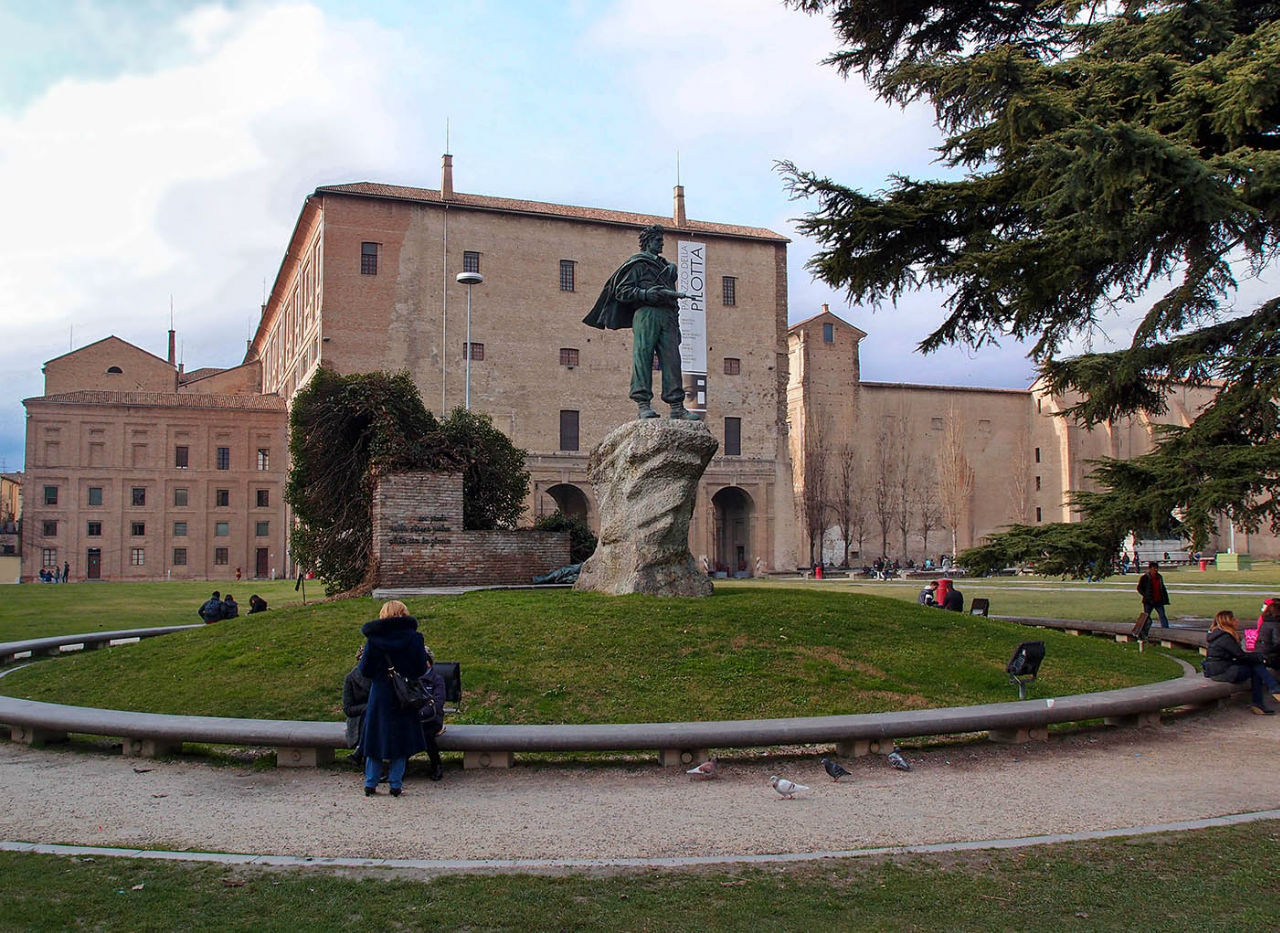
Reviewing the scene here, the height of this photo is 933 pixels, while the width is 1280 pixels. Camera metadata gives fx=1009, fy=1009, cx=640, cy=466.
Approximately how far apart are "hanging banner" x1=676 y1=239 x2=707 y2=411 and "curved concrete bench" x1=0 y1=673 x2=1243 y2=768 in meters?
43.2

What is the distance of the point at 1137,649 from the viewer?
1325cm

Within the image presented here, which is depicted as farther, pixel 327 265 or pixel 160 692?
pixel 327 265

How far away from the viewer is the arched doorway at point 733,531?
5550 centimetres

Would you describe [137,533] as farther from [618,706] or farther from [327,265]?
[618,706]

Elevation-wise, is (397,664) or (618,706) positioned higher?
(397,664)

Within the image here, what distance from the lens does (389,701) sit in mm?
6988

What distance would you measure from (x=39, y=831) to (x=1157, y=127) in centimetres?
1300

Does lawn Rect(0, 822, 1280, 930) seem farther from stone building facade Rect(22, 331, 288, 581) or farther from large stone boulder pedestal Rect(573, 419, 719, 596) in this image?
stone building facade Rect(22, 331, 288, 581)

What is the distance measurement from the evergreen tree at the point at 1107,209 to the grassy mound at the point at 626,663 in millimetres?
2756

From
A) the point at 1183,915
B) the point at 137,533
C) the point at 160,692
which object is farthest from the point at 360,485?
the point at 137,533

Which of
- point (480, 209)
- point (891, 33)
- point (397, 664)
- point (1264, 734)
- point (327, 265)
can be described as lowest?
point (1264, 734)

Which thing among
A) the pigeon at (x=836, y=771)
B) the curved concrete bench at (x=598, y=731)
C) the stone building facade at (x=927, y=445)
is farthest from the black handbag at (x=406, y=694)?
the stone building facade at (x=927, y=445)

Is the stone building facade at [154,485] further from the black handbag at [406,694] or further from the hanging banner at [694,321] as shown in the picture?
the black handbag at [406,694]

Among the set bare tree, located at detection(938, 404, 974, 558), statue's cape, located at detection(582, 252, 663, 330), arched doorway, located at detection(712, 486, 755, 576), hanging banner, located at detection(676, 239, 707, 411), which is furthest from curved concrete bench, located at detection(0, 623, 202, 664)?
bare tree, located at detection(938, 404, 974, 558)
